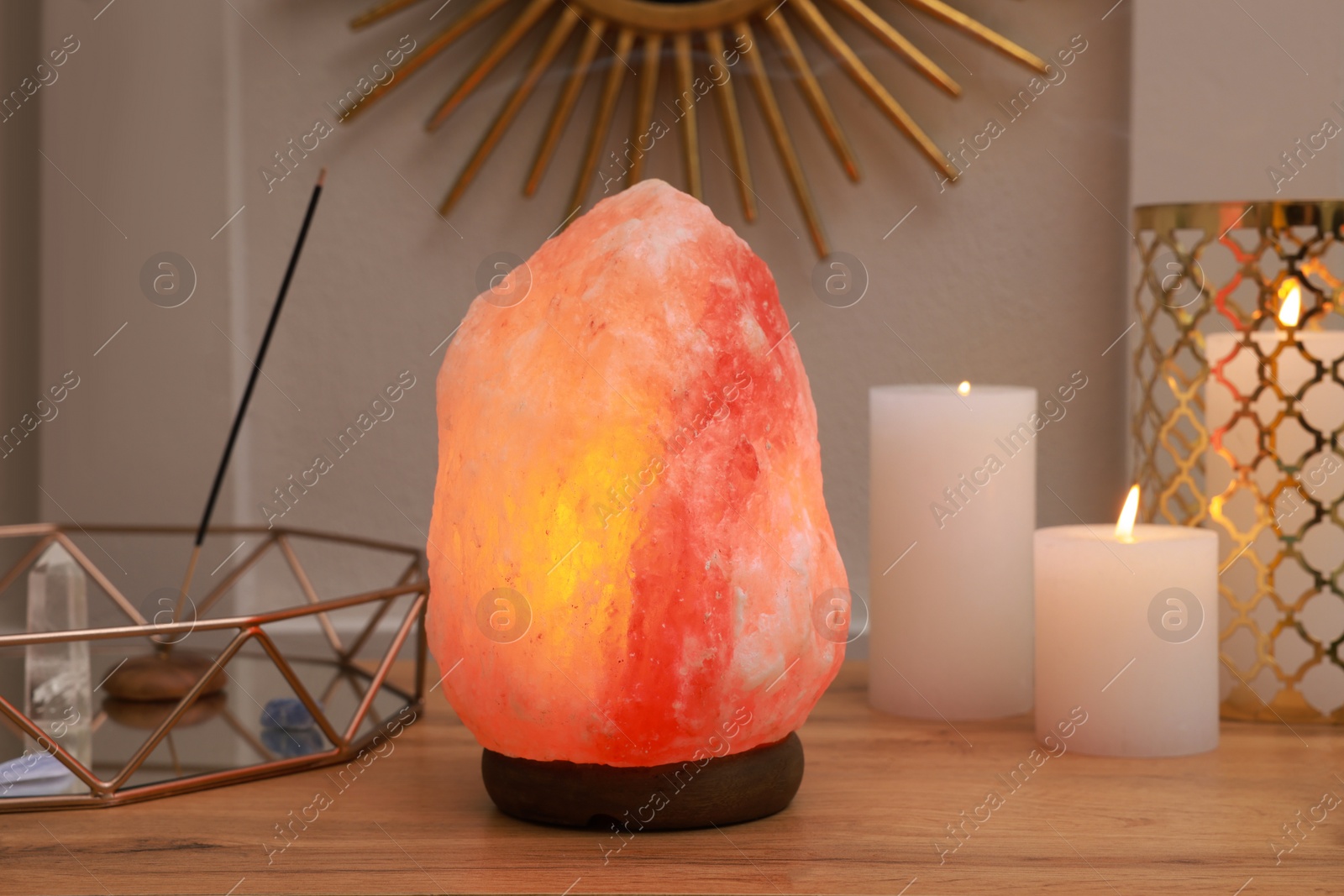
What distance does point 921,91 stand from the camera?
3.27 feet

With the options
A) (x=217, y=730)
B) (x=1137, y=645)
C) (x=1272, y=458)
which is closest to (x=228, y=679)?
(x=217, y=730)

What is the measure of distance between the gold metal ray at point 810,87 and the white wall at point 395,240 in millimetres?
19

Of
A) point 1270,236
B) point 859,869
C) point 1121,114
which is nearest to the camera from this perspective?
point 859,869

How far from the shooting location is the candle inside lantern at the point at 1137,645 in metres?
0.72

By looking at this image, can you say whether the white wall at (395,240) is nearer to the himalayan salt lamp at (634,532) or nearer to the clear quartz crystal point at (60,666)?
the clear quartz crystal point at (60,666)

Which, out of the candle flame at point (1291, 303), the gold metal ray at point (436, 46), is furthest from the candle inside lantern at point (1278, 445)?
the gold metal ray at point (436, 46)

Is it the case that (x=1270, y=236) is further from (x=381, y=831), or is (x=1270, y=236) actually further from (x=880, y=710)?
(x=381, y=831)

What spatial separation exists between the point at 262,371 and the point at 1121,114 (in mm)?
710

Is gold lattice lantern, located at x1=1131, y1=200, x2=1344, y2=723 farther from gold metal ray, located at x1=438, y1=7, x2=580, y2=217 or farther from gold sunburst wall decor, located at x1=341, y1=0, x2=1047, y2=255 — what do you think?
gold metal ray, located at x1=438, y1=7, x2=580, y2=217

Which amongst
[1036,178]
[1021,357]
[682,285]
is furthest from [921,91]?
[682,285]

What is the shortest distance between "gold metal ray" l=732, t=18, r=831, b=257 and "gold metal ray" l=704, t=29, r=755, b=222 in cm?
2

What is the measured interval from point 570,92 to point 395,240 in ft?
0.61

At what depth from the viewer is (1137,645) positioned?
72 cm

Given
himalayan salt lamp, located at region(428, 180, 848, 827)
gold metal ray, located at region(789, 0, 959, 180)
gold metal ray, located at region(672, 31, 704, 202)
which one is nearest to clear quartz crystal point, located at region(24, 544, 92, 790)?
himalayan salt lamp, located at region(428, 180, 848, 827)
